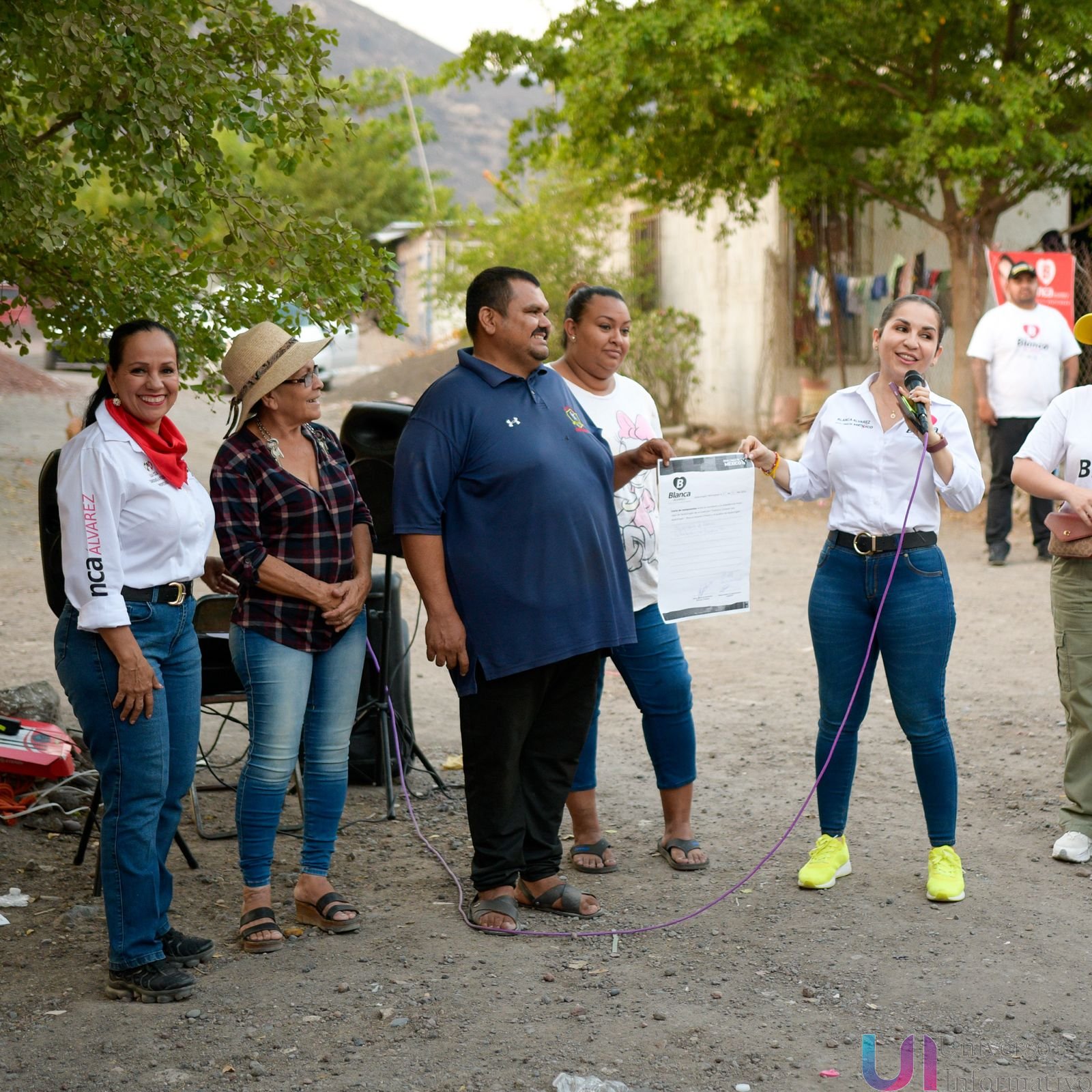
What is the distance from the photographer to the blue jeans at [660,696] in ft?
15.8

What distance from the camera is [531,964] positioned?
13.6 ft

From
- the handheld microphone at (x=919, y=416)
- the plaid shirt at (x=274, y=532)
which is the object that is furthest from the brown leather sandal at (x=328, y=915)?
the handheld microphone at (x=919, y=416)

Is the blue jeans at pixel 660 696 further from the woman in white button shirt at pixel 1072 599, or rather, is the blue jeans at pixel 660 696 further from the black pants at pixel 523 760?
the woman in white button shirt at pixel 1072 599

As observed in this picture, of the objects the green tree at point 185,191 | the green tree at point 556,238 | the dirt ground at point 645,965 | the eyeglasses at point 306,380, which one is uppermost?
the green tree at point 556,238

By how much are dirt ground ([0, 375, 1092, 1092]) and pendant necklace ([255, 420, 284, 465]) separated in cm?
157

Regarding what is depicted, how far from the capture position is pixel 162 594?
3861 millimetres

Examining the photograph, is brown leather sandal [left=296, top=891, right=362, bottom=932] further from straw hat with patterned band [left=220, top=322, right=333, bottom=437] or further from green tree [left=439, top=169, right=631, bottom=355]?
green tree [left=439, top=169, right=631, bottom=355]

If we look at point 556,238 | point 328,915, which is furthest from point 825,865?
point 556,238

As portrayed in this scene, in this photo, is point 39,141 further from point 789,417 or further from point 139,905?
point 789,417

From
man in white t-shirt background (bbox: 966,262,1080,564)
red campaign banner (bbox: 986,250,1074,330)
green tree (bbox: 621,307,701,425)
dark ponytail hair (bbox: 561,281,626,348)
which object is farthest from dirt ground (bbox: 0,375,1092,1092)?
green tree (bbox: 621,307,701,425)

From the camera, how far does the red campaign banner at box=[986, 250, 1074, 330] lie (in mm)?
12000

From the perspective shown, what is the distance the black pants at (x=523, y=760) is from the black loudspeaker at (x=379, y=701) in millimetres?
1427

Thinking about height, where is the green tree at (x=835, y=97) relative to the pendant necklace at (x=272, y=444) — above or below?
above

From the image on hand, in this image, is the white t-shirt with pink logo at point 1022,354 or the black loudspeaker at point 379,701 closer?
the black loudspeaker at point 379,701
